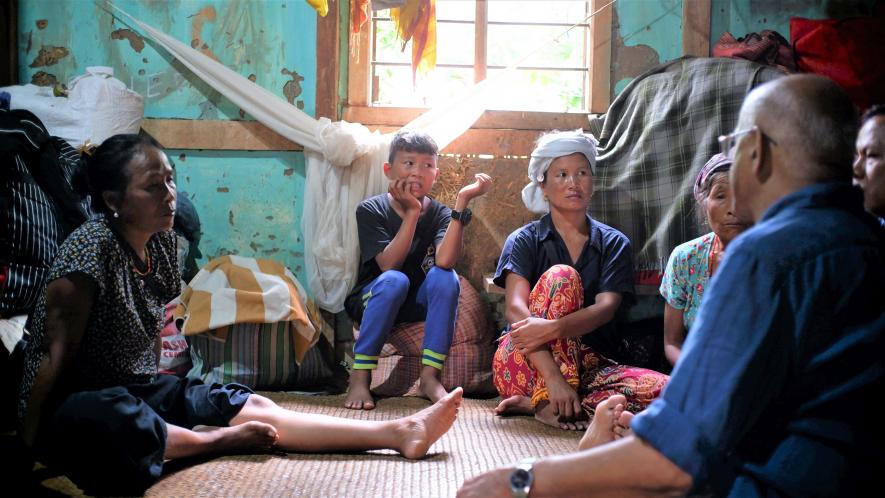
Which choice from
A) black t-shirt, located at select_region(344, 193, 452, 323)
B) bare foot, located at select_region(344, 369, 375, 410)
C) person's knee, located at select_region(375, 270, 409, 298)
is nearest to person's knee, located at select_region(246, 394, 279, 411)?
bare foot, located at select_region(344, 369, 375, 410)

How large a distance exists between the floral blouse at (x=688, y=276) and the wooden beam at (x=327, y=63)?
1981 mm

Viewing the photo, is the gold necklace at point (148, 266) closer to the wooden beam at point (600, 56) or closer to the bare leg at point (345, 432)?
the bare leg at point (345, 432)

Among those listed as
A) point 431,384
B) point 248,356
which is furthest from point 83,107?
point 431,384

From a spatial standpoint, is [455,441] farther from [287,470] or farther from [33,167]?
[33,167]

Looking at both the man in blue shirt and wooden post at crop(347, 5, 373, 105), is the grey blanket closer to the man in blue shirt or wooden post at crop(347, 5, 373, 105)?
wooden post at crop(347, 5, 373, 105)

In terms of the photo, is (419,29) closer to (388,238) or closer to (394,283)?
(388,238)

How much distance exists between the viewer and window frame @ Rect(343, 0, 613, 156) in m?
4.12

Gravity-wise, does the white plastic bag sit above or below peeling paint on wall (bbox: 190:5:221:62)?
below

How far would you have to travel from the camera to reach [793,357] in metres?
1.09

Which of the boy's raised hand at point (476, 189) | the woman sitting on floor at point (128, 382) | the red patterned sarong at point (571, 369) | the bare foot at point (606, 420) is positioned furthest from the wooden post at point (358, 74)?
the bare foot at point (606, 420)

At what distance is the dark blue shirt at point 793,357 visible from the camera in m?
1.05

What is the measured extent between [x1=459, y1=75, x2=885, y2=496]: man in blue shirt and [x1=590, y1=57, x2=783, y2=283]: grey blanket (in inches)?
94.4

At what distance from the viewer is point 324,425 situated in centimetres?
247

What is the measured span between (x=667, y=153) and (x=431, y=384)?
151 centimetres
